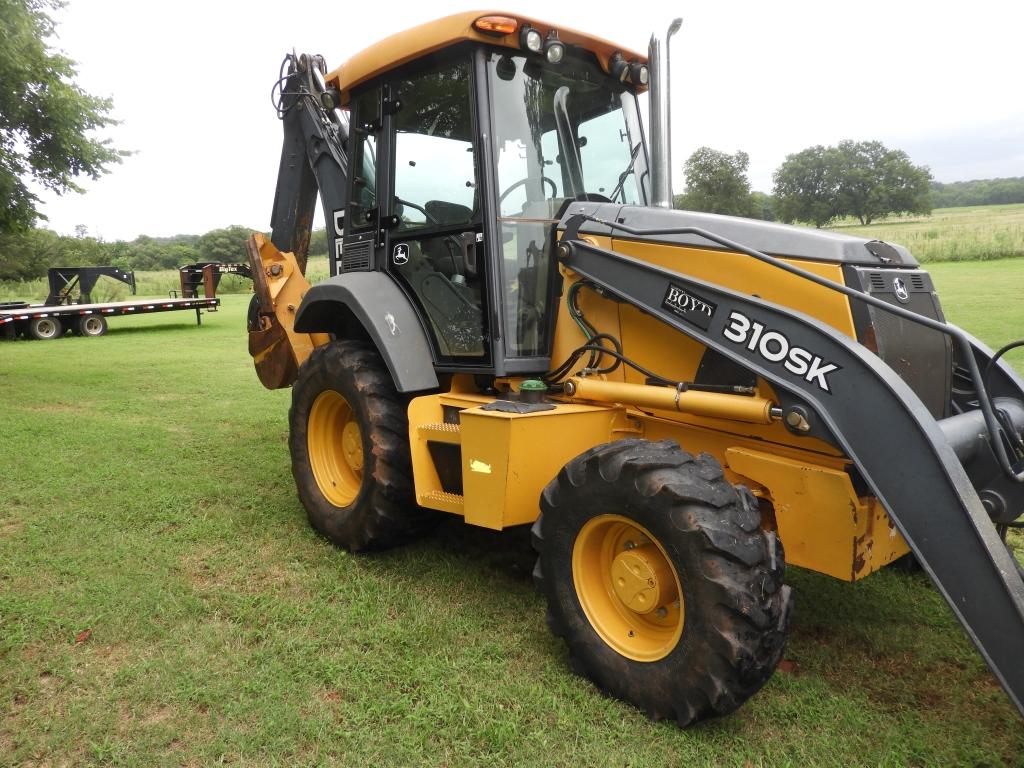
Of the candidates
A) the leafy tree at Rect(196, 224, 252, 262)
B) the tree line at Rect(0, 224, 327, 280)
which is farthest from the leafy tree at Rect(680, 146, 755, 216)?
the leafy tree at Rect(196, 224, 252, 262)

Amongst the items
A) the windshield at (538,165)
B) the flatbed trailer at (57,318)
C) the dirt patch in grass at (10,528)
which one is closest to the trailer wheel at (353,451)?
the windshield at (538,165)

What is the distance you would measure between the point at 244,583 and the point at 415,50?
114 inches

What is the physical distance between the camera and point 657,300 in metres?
3.31

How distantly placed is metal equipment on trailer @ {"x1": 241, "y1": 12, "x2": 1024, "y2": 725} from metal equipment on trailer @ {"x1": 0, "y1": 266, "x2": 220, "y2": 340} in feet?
44.7

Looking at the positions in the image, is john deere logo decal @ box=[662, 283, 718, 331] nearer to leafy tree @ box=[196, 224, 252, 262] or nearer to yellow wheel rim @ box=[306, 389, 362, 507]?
yellow wheel rim @ box=[306, 389, 362, 507]

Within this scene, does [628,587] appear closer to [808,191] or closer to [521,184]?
[521,184]

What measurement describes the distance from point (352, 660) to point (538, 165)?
98.5 inches

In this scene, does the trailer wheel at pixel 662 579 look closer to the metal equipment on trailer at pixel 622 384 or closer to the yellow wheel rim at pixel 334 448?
the metal equipment on trailer at pixel 622 384

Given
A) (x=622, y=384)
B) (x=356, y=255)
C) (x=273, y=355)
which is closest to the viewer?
(x=622, y=384)

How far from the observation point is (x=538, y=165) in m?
3.88

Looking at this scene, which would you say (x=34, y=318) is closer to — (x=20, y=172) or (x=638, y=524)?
(x=20, y=172)

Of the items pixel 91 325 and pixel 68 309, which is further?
pixel 91 325

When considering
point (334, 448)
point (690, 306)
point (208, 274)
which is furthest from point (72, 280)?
point (690, 306)

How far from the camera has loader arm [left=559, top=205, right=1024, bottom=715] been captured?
2.35 meters
